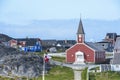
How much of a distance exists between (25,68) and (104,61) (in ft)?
77.4

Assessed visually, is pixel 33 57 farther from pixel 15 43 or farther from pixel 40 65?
pixel 15 43

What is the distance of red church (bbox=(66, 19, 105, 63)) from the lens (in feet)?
312

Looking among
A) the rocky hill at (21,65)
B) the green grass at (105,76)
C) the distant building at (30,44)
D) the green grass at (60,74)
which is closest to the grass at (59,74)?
the green grass at (60,74)

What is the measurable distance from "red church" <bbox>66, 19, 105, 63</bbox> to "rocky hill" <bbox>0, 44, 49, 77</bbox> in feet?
40.5

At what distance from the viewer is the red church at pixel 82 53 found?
95062 millimetres

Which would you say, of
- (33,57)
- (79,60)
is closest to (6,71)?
(33,57)

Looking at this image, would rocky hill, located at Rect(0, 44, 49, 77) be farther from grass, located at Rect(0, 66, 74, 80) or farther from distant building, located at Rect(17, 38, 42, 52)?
distant building, located at Rect(17, 38, 42, 52)

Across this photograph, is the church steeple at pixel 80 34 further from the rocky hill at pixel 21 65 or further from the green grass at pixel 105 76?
the green grass at pixel 105 76

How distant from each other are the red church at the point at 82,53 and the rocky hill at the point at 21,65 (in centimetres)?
1234

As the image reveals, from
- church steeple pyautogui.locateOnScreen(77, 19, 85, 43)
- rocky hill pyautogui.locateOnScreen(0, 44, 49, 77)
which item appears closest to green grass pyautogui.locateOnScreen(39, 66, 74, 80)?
rocky hill pyautogui.locateOnScreen(0, 44, 49, 77)

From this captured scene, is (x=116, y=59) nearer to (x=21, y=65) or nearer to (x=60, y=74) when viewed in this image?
(x=60, y=74)

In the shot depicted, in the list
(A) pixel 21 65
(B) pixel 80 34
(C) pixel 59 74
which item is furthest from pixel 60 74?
(B) pixel 80 34

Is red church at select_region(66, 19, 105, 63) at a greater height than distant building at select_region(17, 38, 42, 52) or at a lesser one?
lesser

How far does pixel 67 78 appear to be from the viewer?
73.2 metres
